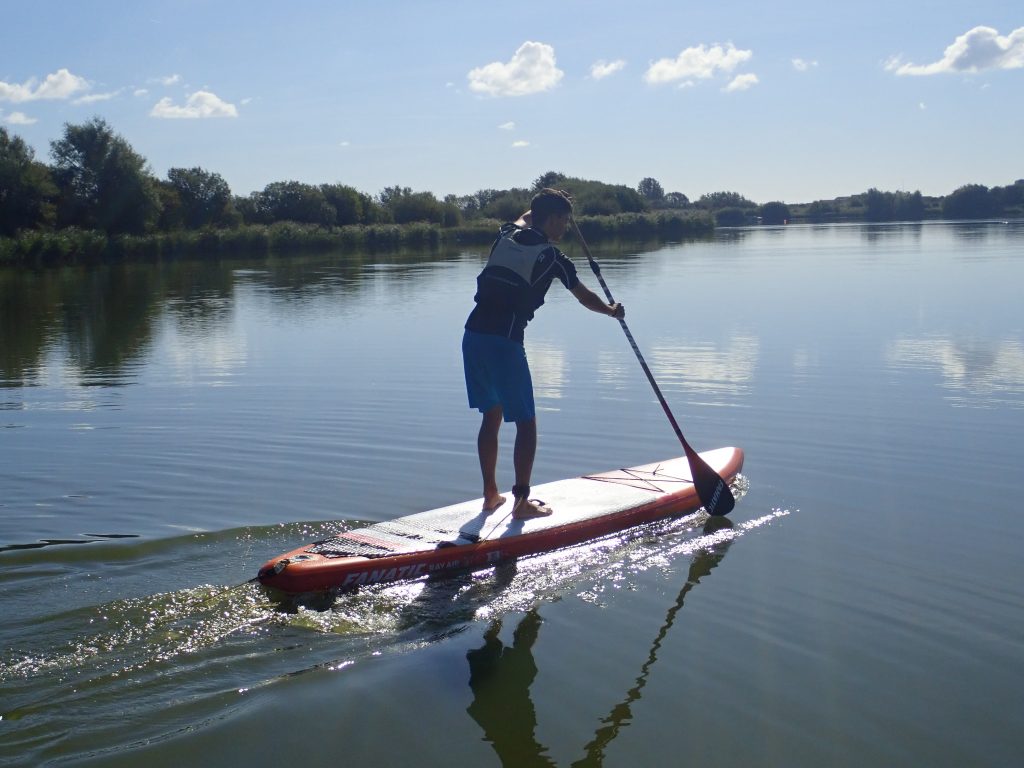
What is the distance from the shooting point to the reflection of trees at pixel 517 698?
3.81 meters

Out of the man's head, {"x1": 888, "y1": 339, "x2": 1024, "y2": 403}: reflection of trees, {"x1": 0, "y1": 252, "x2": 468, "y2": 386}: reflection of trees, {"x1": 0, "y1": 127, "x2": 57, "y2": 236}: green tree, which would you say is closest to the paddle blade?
the man's head

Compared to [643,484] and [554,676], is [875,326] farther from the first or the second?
[554,676]

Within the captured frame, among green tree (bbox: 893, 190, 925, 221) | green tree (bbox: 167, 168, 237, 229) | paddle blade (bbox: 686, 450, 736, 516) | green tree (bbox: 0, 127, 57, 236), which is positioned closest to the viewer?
paddle blade (bbox: 686, 450, 736, 516)

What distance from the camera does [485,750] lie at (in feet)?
12.5

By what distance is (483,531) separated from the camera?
5863mm

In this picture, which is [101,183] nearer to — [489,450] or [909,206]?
[489,450]

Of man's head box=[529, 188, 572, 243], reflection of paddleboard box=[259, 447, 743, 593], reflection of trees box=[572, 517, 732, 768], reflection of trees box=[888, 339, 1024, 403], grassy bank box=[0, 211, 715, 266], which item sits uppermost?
grassy bank box=[0, 211, 715, 266]

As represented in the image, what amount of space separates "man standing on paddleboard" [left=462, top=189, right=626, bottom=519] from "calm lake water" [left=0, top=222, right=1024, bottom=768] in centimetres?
72

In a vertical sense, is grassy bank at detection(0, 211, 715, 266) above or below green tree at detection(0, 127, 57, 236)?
below

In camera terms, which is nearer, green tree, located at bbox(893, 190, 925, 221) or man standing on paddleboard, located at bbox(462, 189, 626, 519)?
man standing on paddleboard, located at bbox(462, 189, 626, 519)

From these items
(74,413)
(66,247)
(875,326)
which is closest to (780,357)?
(875,326)

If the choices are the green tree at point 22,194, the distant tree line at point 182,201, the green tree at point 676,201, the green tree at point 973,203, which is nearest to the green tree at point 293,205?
the distant tree line at point 182,201

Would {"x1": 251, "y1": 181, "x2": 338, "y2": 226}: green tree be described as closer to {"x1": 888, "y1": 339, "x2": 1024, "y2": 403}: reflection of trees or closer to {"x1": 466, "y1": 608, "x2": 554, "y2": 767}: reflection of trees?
{"x1": 888, "y1": 339, "x2": 1024, "y2": 403}: reflection of trees

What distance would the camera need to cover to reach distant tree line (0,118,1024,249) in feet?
159
